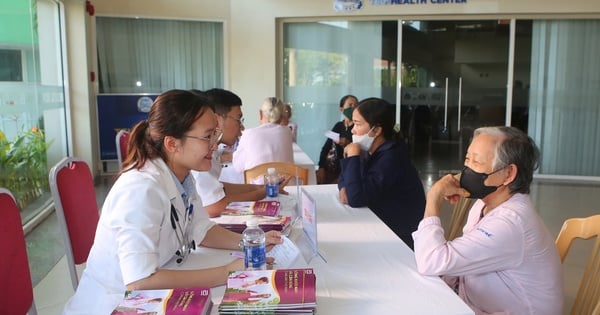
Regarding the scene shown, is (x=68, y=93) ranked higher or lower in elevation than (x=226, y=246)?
higher

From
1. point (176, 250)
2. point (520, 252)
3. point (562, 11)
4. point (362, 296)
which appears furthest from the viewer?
point (562, 11)

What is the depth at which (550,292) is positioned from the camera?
1635mm

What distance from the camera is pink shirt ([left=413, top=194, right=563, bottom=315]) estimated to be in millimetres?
1568

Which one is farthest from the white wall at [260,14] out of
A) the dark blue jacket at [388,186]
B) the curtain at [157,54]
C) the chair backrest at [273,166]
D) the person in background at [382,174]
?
the dark blue jacket at [388,186]

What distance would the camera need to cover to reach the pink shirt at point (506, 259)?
157 centimetres

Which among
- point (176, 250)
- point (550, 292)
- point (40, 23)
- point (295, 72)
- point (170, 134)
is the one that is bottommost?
point (550, 292)

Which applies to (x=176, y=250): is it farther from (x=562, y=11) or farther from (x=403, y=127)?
(x=562, y=11)

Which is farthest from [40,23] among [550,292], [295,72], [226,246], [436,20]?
[550,292]

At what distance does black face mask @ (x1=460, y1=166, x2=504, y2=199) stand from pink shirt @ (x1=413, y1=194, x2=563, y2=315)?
9 centimetres

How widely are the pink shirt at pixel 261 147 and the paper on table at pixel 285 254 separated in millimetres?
2048

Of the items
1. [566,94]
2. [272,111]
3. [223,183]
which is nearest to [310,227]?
[223,183]

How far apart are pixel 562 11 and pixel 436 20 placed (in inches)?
70.5

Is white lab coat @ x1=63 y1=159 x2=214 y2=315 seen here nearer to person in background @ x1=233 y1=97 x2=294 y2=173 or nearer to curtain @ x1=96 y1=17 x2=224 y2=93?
person in background @ x1=233 y1=97 x2=294 y2=173

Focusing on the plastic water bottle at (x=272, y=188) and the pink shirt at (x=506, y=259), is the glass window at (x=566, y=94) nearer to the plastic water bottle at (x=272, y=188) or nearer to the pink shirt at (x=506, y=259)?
the plastic water bottle at (x=272, y=188)
